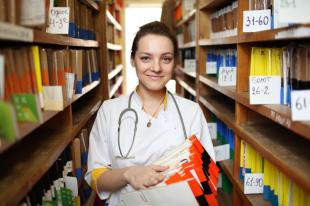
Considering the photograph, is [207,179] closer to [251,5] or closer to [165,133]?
[165,133]

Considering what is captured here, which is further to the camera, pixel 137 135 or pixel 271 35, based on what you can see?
pixel 137 135

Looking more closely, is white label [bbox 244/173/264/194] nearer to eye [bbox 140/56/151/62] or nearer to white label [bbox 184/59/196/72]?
eye [bbox 140/56/151/62]

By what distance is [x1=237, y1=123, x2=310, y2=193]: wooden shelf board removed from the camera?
4.24 ft

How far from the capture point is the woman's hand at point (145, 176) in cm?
134

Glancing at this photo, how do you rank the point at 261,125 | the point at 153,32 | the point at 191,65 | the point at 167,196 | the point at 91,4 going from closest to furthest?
the point at 167,196
the point at 153,32
the point at 261,125
the point at 91,4
the point at 191,65

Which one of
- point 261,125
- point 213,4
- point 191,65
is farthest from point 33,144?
point 191,65

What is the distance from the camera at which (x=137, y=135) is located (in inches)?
65.3

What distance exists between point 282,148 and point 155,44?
31.7 inches

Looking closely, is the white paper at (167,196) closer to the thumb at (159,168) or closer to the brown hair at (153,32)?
the thumb at (159,168)

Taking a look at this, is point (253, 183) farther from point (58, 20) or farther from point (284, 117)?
point (58, 20)

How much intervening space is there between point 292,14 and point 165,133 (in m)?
0.79

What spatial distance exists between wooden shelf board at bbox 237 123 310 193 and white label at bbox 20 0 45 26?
1.15 metres

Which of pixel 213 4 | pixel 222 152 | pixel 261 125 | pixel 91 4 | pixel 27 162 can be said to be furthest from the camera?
pixel 213 4

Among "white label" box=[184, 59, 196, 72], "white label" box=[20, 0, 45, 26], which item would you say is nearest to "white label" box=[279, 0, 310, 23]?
"white label" box=[20, 0, 45, 26]
